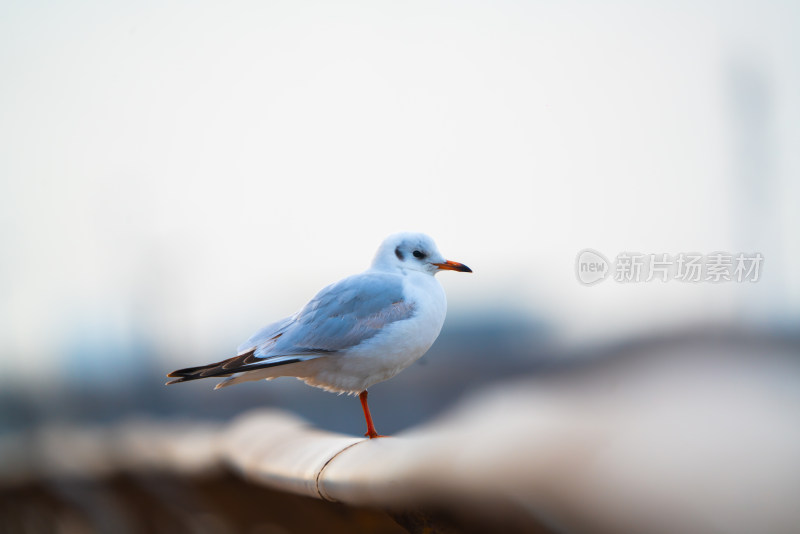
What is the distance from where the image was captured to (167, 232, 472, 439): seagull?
1.68 meters

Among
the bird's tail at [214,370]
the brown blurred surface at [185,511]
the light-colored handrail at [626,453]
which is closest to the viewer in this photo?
the light-colored handrail at [626,453]

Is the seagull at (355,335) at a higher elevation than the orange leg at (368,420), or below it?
higher

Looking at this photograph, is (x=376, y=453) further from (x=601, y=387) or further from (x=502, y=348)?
(x=502, y=348)

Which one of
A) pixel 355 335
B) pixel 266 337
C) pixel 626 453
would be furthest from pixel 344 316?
pixel 626 453

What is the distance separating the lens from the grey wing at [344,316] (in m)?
1.69

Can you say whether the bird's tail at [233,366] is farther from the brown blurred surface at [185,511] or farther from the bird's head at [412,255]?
the bird's head at [412,255]

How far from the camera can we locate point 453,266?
1.89 meters

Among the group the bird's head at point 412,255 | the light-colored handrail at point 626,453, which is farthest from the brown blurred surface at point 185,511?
the bird's head at point 412,255

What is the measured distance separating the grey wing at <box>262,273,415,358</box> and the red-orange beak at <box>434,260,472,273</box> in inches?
5.8

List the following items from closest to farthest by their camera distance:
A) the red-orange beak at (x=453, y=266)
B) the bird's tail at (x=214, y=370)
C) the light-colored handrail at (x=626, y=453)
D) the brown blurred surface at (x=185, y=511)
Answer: the light-colored handrail at (x=626, y=453) < the brown blurred surface at (x=185, y=511) < the bird's tail at (x=214, y=370) < the red-orange beak at (x=453, y=266)

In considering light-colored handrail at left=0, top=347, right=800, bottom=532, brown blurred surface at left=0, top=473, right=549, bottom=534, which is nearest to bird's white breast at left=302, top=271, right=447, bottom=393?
brown blurred surface at left=0, top=473, right=549, bottom=534

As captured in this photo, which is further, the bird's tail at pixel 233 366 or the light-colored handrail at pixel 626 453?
the bird's tail at pixel 233 366

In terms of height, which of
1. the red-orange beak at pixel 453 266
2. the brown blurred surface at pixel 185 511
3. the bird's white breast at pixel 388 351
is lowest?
the brown blurred surface at pixel 185 511

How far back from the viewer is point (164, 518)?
74.5 inches
